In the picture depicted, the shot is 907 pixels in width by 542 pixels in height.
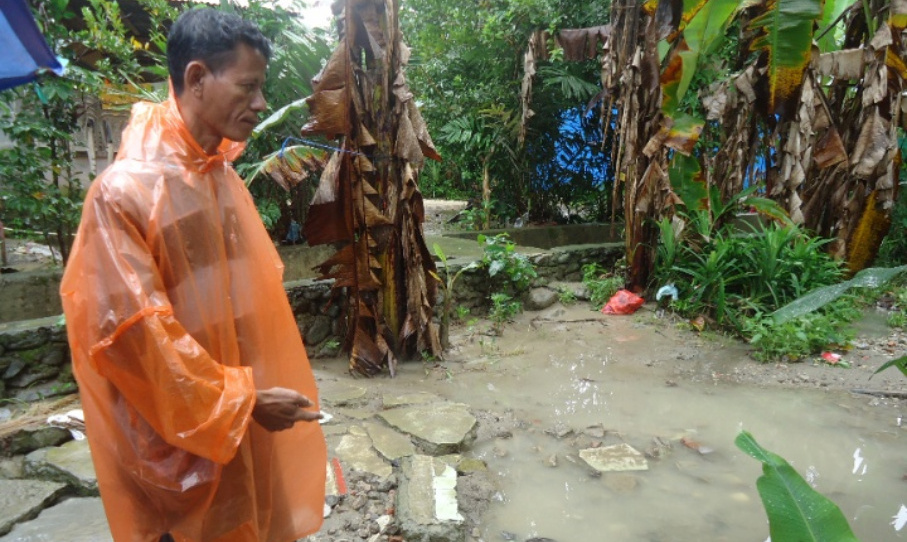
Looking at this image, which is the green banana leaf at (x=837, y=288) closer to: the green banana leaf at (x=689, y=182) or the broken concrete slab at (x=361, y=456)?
the broken concrete slab at (x=361, y=456)

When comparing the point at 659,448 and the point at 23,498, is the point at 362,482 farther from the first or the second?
the point at 659,448

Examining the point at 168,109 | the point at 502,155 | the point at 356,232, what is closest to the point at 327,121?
the point at 356,232

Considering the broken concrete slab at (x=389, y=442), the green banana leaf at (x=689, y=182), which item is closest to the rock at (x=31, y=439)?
the broken concrete slab at (x=389, y=442)

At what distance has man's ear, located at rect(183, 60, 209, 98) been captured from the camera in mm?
1119

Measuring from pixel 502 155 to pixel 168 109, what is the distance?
23.2ft

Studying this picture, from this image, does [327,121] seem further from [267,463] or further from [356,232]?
[267,463]

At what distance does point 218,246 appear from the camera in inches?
47.8

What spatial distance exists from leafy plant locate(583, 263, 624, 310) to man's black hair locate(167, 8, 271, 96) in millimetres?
4866

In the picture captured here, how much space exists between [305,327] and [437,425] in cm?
169

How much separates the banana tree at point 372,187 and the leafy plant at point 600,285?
2173mm

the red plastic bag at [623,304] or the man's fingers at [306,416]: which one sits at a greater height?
the man's fingers at [306,416]

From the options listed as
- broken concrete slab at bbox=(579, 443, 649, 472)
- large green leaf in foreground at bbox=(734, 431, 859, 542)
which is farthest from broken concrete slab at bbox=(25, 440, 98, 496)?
large green leaf in foreground at bbox=(734, 431, 859, 542)

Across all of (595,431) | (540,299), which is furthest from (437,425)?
(540,299)

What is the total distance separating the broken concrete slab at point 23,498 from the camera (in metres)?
2.24
